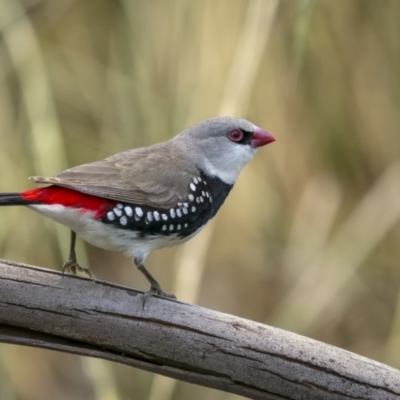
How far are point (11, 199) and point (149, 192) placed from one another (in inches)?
26.5

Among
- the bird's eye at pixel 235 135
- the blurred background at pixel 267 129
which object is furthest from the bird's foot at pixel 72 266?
the blurred background at pixel 267 129

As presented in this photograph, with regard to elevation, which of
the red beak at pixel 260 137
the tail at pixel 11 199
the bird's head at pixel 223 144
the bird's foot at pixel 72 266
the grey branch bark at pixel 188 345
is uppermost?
the red beak at pixel 260 137

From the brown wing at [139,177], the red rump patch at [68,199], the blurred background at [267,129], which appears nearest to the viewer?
the red rump patch at [68,199]

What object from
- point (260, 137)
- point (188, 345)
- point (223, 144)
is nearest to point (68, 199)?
point (188, 345)

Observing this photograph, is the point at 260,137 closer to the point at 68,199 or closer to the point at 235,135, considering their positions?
the point at 235,135

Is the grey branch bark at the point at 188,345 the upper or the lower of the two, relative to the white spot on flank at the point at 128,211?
lower

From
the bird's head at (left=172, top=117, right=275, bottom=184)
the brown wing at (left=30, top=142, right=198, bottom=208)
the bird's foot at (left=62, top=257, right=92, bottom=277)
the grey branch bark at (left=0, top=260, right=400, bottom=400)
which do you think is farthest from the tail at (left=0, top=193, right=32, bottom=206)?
the bird's head at (left=172, top=117, right=275, bottom=184)

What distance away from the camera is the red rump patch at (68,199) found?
2.60 metres

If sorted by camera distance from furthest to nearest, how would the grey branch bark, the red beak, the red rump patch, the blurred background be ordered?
1. the blurred background
2. the red beak
3. the red rump patch
4. the grey branch bark

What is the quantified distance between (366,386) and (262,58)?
2620mm

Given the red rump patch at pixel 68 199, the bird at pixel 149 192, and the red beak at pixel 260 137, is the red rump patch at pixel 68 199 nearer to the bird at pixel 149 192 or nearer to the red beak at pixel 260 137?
the bird at pixel 149 192

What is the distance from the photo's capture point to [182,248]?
398cm

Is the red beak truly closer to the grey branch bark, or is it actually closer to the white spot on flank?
the white spot on flank

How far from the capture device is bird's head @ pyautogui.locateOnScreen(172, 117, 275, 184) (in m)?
3.30
